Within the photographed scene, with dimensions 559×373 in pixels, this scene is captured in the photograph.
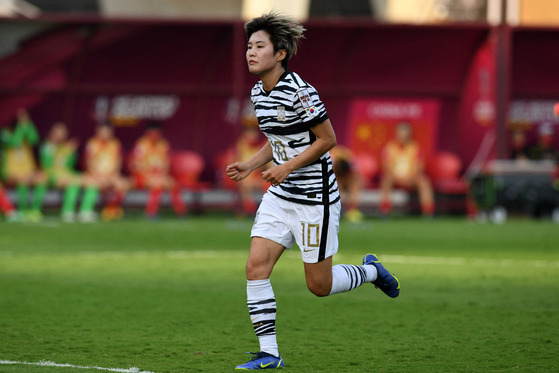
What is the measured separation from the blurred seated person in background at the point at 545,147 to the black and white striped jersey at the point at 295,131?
16.0 metres

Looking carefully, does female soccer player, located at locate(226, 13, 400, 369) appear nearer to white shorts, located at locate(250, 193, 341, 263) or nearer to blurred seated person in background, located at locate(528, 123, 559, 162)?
white shorts, located at locate(250, 193, 341, 263)

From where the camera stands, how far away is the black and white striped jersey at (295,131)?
538 cm

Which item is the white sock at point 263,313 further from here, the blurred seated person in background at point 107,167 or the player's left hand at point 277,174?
the blurred seated person in background at point 107,167

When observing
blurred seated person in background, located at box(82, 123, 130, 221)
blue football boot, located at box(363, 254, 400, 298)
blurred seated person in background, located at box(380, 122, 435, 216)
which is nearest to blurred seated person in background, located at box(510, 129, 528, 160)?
blurred seated person in background, located at box(380, 122, 435, 216)

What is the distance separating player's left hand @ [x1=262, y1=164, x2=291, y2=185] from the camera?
525 centimetres

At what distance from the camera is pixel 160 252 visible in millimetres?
12516

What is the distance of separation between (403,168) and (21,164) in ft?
25.6

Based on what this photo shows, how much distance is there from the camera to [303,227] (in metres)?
5.48

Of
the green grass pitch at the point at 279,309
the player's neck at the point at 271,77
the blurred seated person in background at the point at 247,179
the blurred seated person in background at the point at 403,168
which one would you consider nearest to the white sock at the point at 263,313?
the green grass pitch at the point at 279,309

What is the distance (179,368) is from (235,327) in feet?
5.07

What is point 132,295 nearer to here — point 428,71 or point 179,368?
point 179,368

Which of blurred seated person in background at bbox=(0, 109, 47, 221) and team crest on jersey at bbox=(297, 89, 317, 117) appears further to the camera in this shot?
blurred seated person in background at bbox=(0, 109, 47, 221)

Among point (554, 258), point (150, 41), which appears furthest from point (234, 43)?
point (554, 258)

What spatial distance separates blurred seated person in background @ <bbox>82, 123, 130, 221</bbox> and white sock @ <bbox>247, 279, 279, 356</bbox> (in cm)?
1473
